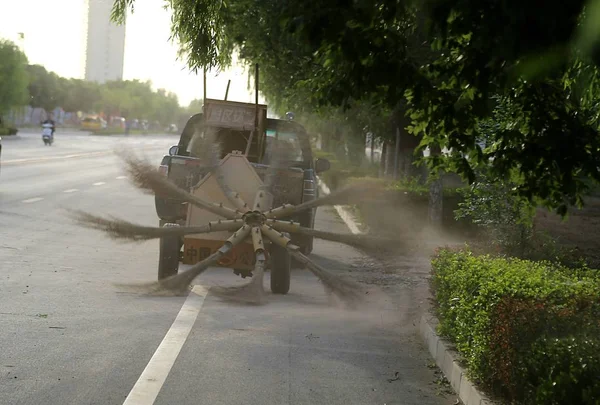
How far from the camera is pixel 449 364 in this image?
7.82 meters

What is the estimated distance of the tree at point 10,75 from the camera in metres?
71.0

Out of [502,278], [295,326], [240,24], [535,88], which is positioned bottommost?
[295,326]

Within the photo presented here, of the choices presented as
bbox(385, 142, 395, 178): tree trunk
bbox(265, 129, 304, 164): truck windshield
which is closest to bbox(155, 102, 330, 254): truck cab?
bbox(265, 129, 304, 164): truck windshield

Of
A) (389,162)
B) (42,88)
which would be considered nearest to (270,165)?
(389,162)

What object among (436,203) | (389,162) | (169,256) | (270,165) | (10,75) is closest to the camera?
(169,256)

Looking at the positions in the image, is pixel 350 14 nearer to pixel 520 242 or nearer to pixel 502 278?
pixel 502 278

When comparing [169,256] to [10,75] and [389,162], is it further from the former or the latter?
[10,75]

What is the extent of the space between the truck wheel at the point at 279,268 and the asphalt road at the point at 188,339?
0.43ft

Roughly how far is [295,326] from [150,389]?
294 cm

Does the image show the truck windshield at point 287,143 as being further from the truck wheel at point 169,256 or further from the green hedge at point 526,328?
the green hedge at point 526,328

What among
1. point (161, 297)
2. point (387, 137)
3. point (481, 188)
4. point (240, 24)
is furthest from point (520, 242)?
point (387, 137)

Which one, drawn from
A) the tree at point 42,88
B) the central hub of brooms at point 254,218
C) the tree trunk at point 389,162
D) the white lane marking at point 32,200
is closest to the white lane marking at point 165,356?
the central hub of brooms at point 254,218

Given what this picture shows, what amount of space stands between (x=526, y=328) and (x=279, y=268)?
4.98 meters

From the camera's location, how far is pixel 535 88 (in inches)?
258
